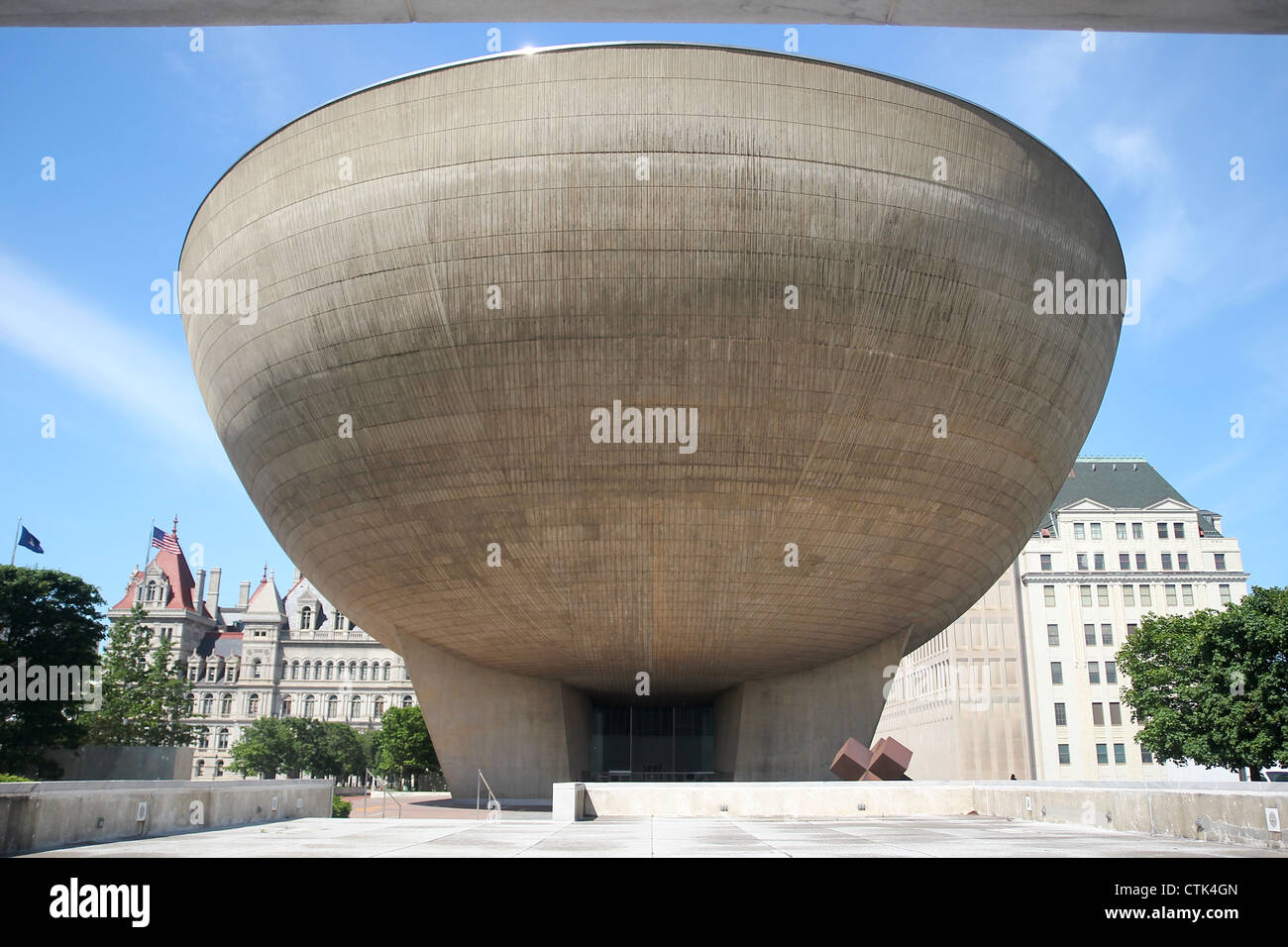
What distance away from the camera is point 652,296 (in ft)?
64.6

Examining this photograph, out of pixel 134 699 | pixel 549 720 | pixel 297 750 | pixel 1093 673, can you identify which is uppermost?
pixel 1093 673

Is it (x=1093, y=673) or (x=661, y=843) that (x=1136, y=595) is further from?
(x=661, y=843)

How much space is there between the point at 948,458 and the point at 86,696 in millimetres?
42383

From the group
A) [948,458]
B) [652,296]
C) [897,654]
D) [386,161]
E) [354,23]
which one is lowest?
[897,654]

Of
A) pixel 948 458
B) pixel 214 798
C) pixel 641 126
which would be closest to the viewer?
pixel 214 798

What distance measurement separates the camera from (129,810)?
11.8 metres

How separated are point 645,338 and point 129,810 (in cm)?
1272

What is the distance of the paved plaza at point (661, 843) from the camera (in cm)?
943

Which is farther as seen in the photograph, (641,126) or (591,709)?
(591,709)

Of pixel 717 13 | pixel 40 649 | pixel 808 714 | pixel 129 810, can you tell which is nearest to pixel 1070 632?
pixel 808 714

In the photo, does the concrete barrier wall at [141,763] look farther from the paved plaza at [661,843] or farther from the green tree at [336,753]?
the green tree at [336,753]

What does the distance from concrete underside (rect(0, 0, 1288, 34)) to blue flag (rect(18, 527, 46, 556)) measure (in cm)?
5432

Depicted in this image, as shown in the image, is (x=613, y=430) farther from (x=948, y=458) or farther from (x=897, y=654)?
(x=897, y=654)
